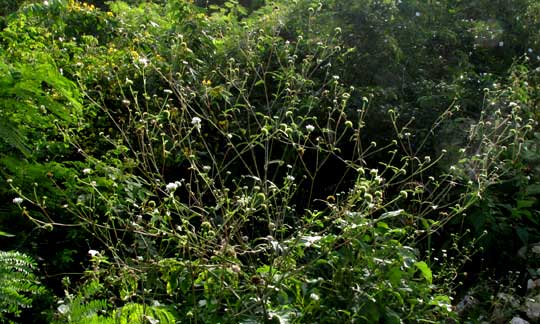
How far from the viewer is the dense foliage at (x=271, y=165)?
298 cm

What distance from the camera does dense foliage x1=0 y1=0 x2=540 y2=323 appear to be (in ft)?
9.77

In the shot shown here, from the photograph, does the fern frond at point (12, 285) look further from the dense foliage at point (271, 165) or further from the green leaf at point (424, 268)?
the green leaf at point (424, 268)

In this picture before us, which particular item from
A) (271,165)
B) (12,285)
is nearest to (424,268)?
(12,285)

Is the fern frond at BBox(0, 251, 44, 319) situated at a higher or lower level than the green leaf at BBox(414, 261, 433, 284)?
lower

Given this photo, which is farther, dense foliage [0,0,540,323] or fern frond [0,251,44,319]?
dense foliage [0,0,540,323]

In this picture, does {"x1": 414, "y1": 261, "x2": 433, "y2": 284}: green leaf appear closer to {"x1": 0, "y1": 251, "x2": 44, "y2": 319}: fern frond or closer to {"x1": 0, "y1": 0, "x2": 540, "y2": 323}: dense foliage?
{"x1": 0, "y1": 0, "x2": 540, "y2": 323}: dense foliage

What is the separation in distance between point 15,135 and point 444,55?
Answer: 4.09m

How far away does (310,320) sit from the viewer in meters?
2.96

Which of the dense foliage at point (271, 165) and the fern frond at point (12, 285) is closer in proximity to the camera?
the fern frond at point (12, 285)

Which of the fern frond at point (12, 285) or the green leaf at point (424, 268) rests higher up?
the green leaf at point (424, 268)

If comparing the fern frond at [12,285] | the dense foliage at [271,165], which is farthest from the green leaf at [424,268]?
the fern frond at [12,285]

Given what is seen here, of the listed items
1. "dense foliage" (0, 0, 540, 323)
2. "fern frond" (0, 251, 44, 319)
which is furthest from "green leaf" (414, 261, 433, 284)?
"fern frond" (0, 251, 44, 319)

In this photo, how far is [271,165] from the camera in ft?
16.8

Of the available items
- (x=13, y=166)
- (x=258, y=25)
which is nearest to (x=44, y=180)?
(x=13, y=166)
